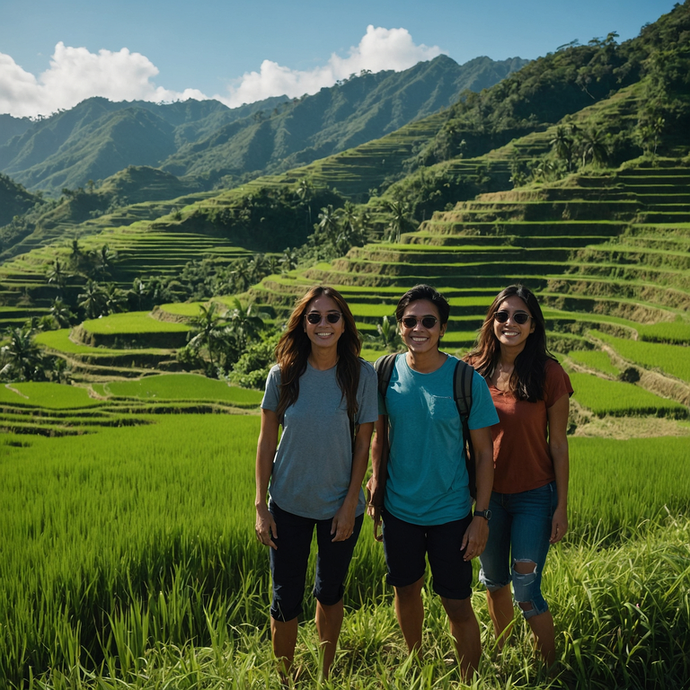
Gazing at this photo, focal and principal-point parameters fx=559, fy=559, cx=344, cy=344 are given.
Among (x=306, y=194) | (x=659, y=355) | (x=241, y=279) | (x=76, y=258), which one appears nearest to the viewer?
(x=659, y=355)

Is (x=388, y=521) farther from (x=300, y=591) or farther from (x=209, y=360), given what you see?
(x=209, y=360)

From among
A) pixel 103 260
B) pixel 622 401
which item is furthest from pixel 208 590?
pixel 103 260

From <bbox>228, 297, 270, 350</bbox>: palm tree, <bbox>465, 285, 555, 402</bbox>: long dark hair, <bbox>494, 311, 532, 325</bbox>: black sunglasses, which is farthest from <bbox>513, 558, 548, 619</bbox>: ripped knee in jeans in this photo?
<bbox>228, 297, 270, 350</bbox>: palm tree

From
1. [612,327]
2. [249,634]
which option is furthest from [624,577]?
[612,327]

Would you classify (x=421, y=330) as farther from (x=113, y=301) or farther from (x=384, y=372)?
(x=113, y=301)

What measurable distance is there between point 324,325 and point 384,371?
38 centimetres

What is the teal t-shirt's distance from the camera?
2553 millimetres

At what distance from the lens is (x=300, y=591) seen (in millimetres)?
2785

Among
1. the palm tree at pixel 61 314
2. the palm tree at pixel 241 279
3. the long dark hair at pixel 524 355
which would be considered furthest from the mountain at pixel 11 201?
the long dark hair at pixel 524 355

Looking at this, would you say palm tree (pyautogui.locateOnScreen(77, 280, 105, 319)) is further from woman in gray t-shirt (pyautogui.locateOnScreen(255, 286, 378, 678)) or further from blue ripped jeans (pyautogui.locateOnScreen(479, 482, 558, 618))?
blue ripped jeans (pyautogui.locateOnScreen(479, 482, 558, 618))

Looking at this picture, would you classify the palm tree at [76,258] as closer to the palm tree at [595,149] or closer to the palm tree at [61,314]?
the palm tree at [61,314]

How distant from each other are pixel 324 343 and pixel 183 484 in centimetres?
349

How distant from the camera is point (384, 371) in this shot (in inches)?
109

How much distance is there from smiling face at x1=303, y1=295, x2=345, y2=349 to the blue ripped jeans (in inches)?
44.8
